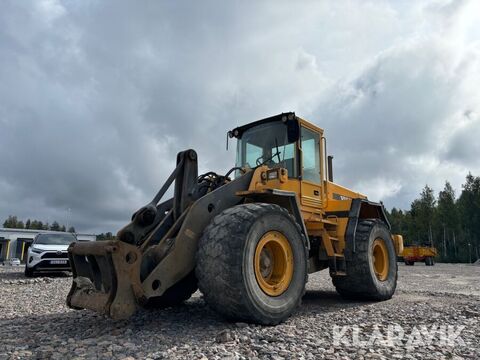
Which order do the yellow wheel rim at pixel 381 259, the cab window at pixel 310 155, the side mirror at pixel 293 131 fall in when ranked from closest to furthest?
the side mirror at pixel 293 131 → the cab window at pixel 310 155 → the yellow wheel rim at pixel 381 259

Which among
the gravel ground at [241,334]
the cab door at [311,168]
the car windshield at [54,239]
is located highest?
the cab door at [311,168]

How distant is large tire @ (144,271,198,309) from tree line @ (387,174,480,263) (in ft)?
183

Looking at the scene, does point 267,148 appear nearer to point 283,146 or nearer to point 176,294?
point 283,146

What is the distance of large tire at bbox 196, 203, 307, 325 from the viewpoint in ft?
14.5

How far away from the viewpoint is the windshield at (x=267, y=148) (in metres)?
6.81

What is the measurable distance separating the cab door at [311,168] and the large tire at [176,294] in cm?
225

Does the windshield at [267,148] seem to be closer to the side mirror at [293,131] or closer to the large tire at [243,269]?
the side mirror at [293,131]

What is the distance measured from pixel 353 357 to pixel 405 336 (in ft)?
3.72

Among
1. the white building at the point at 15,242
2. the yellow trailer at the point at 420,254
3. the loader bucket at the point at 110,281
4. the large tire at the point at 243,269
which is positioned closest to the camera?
the loader bucket at the point at 110,281

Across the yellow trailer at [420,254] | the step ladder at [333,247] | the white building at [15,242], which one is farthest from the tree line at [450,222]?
the step ladder at [333,247]

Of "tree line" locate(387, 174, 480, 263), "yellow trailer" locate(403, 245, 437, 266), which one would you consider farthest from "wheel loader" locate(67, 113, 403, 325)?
"tree line" locate(387, 174, 480, 263)

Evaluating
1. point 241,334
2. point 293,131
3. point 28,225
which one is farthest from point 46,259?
point 28,225

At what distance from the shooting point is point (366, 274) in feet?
23.6

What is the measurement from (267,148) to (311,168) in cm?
87
